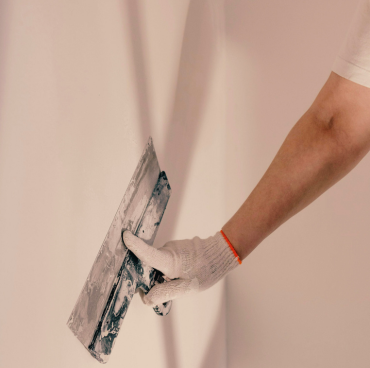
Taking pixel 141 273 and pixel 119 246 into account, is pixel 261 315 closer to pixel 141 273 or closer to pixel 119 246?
pixel 141 273

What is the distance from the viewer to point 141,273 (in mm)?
776

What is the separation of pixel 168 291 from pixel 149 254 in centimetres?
11

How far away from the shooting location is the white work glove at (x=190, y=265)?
793 mm

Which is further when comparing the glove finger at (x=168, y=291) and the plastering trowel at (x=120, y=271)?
the glove finger at (x=168, y=291)

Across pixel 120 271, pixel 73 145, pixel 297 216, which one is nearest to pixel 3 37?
pixel 73 145

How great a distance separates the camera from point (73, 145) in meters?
0.55

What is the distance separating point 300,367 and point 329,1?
4.77ft

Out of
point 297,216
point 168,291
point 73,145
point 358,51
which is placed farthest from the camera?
point 297,216

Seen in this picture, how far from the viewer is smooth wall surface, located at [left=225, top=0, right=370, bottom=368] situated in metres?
1.29

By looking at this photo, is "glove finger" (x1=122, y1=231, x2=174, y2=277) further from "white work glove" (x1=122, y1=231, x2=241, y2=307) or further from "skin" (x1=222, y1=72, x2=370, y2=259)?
"skin" (x1=222, y1=72, x2=370, y2=259)

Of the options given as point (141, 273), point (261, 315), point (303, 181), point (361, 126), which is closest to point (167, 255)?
point (141, 273)

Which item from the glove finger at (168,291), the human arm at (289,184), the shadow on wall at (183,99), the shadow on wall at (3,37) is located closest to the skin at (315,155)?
the human arm at (289,184)

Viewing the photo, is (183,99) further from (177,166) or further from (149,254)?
(149,254)

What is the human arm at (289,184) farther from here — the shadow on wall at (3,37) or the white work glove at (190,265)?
the shadow on wall at (3,37)
